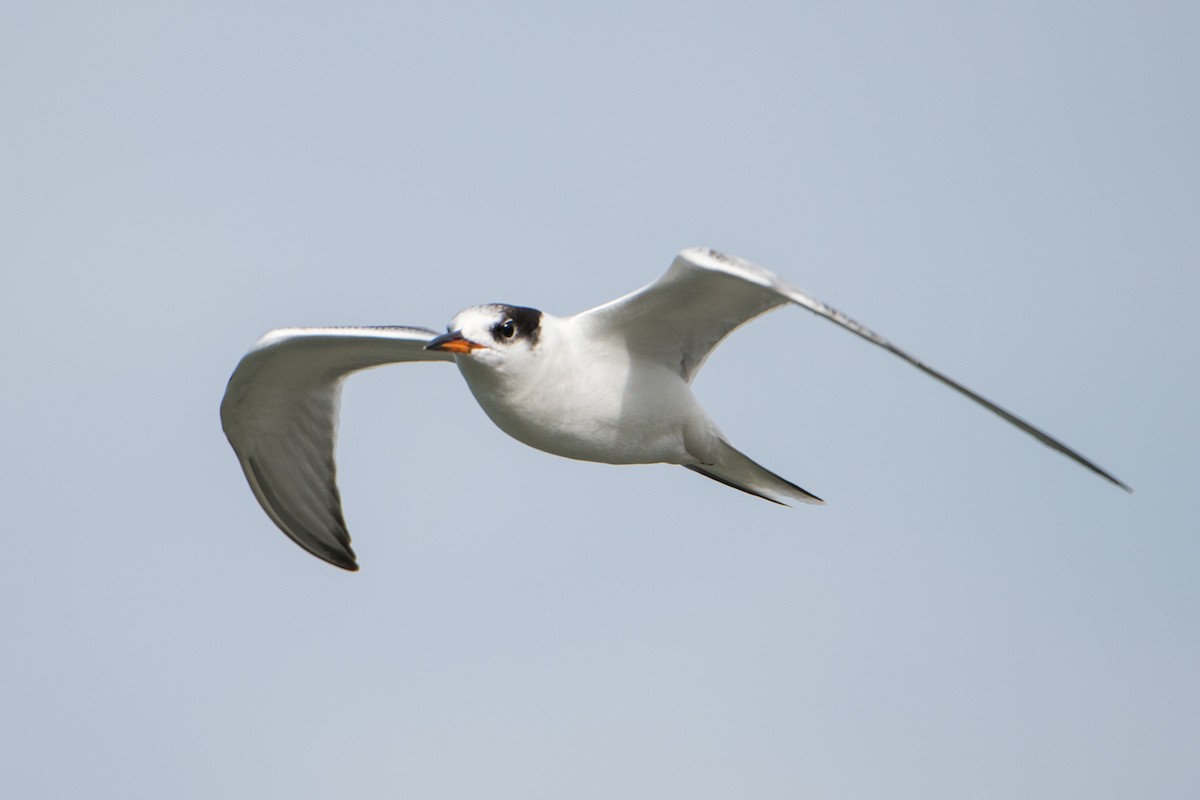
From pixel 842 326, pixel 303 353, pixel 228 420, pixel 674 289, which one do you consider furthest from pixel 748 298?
pixel 228 420

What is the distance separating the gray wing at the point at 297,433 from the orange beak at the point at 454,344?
2742 millimetres

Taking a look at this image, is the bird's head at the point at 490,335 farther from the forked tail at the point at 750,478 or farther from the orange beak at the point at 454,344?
the forked tail at the point at 750,478

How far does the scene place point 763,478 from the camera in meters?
11.1

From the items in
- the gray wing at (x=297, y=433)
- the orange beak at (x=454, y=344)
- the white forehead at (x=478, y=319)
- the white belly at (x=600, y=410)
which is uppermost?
the white forehead at (x=478, y=319)

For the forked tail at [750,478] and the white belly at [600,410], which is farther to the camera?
the forked tail at [750,478]

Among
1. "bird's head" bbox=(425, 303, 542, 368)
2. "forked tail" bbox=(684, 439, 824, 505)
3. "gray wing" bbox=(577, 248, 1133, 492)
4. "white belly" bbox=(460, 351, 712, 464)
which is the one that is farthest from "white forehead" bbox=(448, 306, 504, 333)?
"forked tail" bbox=(684, 439, 824, 505)

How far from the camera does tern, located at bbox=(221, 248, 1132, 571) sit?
29.9 feet

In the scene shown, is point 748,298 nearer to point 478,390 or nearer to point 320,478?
point 478,390

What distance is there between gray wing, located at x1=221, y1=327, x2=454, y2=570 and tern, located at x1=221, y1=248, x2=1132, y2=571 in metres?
0.01

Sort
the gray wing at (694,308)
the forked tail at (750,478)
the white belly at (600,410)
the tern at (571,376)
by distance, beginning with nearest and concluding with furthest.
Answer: the gray wing at (694,308) < the tern at (571,376) < the white belly at (600,410) < the forked tail at (750,478)

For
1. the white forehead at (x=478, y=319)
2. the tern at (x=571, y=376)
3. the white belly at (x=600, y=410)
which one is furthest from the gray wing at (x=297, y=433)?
the white forehead at (x=478, y=319)

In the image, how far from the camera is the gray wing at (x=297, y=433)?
12.0m

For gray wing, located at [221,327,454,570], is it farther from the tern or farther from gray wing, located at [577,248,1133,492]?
gray wing, located at [577,248,1133,492]

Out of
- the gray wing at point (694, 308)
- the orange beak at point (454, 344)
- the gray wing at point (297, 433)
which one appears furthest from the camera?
the gray wing at point (297, 433)
